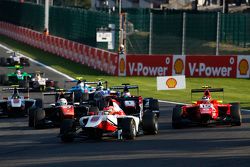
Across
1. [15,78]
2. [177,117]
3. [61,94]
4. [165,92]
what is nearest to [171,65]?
[165,92]

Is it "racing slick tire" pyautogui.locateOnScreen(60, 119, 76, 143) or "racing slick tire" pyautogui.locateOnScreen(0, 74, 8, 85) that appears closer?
"racing slick tire" pyautogui.locateOnScreen(60, 119, 76, 143)

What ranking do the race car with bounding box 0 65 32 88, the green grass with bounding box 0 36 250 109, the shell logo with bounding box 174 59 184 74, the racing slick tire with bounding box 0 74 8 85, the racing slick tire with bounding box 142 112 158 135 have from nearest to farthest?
1. the racing slick tire with bounding box 142 112 158 135
2. the green grass with bounding box 0 36 250 109
3. the race car with bounding box 0 65 32 88
4. the racing slick tire with bounding box 0 74 8 85
5. the shell logo with bounding box 174 59 184 74

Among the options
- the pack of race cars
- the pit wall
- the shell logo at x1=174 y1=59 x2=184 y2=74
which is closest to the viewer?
the pack of race cars

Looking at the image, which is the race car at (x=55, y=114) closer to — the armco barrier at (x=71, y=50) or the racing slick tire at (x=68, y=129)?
the racing slick tire at (x=68, y=129)

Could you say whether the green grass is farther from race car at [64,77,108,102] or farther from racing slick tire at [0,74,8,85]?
race car at [64,77,108,102]

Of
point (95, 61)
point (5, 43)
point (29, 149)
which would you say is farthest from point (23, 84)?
point (5, 43)

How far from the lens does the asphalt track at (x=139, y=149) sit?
702 inches

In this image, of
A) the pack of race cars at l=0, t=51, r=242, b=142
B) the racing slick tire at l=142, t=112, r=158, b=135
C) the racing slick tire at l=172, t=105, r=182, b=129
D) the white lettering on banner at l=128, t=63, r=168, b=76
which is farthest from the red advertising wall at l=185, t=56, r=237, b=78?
the racing slick tire at l=142, t=112, r=158, b=135

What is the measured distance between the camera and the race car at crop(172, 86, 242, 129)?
24641 mm

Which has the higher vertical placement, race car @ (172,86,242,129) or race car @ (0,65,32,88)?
race car @ (0,65,32,88)

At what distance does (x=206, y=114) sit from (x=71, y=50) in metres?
29.6

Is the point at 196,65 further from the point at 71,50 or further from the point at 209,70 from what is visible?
the point at 71,50

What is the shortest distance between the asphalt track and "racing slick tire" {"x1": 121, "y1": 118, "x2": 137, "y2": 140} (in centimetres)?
23

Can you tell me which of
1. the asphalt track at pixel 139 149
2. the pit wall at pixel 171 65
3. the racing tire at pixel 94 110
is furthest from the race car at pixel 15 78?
the racing tire at pixel 94 110
